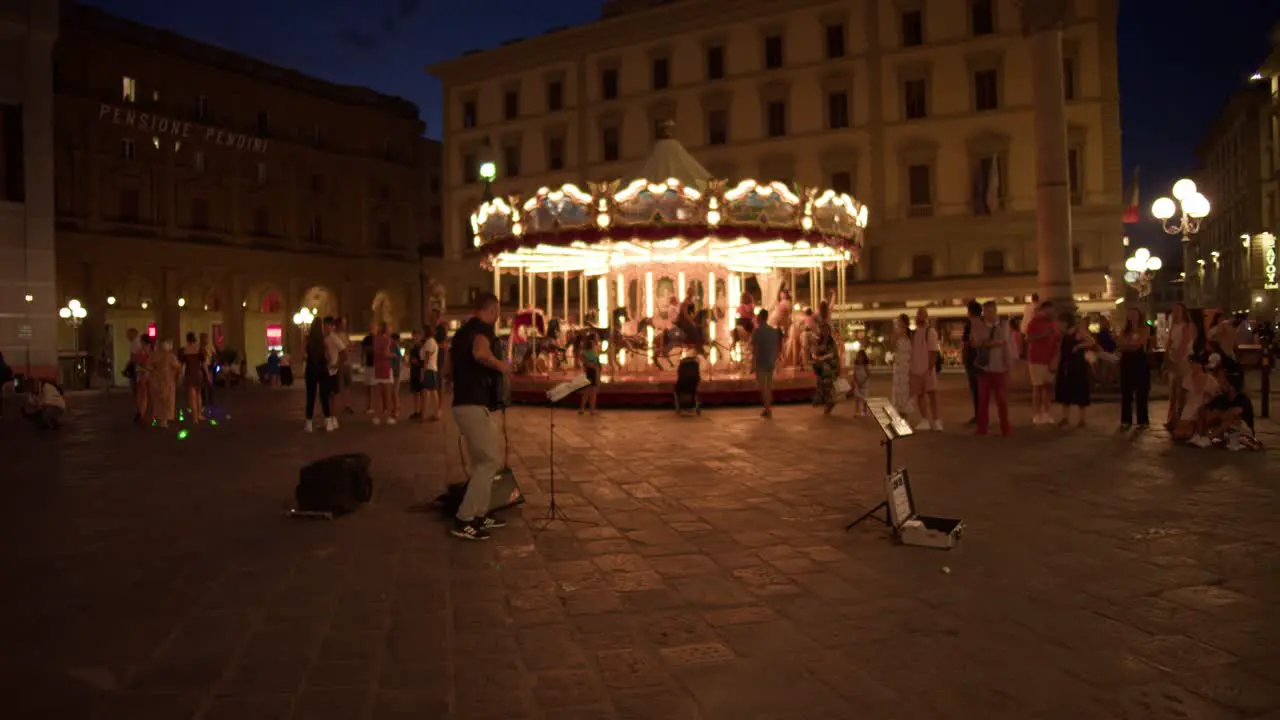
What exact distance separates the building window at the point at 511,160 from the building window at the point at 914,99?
2071 centimetres

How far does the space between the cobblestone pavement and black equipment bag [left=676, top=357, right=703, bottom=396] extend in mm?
6930

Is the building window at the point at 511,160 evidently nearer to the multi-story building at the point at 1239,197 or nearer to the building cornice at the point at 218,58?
the building cornice at the point at 218,58

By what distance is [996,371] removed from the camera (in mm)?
12883

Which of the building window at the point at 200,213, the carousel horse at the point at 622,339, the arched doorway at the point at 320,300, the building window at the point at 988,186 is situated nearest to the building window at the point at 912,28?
the building window at the point at 988,186

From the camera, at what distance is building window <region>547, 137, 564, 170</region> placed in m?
50.5

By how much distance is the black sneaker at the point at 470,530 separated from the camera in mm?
7230

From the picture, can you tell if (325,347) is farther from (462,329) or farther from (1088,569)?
(1088,569)

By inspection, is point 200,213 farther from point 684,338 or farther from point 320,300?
point 684,338

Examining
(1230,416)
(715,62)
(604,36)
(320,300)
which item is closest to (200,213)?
(320,300)

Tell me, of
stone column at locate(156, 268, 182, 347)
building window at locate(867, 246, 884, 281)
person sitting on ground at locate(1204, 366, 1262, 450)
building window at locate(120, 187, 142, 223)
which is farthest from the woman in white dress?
building window at locate(120, 187, 142, 223)

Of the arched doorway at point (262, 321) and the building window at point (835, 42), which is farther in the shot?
the arched doorway at point (262, 321)

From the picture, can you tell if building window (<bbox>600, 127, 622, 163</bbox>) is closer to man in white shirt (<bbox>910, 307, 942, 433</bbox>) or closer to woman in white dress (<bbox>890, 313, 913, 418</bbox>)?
woman in white dress (<bbox>890, 313, 913, 418</bbox>)

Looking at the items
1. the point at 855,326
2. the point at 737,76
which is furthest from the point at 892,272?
the point at 737,76

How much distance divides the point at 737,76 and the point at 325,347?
3370cm
